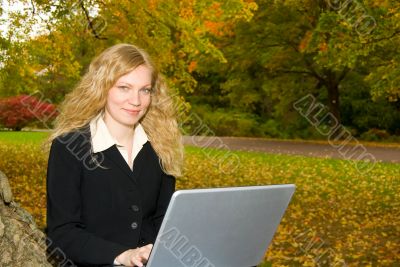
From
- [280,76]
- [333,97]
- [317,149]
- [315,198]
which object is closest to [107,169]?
[315,198]

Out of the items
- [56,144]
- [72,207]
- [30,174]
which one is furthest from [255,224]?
[30,174]

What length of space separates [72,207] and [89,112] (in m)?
0.47

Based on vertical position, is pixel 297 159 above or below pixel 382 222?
below

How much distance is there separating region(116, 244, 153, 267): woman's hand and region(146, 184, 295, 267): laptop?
0.17 metres

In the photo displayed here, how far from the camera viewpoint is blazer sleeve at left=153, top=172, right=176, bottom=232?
8.85 ft

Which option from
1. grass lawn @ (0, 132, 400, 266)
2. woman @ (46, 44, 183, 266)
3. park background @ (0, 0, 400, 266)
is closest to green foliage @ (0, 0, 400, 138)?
park background @ (0, 0, 400, 266)

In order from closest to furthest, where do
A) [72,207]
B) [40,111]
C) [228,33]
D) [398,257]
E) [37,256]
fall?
[72,207], [37,256], [398,257], [228,33], [40,111]

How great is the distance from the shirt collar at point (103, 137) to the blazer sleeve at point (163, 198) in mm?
196

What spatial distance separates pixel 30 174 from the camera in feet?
43.7

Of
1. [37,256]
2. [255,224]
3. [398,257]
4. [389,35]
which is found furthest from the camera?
[389,35]

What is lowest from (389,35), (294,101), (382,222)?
(294,101)

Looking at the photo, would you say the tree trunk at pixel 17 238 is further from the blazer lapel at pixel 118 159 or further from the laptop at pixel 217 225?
the laptop at pixel 217 225

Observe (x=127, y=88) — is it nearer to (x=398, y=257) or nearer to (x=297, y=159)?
(x=398, y=257)

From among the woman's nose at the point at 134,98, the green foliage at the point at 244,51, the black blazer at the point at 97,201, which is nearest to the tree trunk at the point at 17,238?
the black blazer at the point at 97,201
